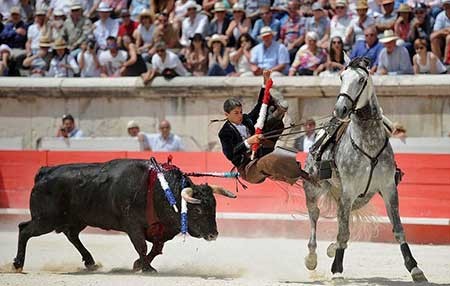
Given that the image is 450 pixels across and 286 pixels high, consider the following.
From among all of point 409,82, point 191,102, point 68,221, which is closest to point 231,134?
point 68,221

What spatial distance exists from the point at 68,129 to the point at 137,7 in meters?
2.23

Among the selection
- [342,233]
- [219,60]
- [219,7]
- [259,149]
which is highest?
[219,7]

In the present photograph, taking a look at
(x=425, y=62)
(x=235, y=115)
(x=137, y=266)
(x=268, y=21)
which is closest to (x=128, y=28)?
(x=268, y=21)

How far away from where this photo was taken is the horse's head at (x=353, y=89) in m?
8.48

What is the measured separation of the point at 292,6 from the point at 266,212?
3.10m

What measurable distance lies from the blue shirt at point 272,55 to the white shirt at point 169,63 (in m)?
1.17

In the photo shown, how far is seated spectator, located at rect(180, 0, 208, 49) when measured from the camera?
15.5 metres

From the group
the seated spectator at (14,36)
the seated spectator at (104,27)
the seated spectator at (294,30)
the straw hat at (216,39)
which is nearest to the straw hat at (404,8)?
the seated spectator at (294,30)

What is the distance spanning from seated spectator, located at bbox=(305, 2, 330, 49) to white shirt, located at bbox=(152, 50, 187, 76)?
1.88 metres

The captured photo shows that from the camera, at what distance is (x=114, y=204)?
9.82 meters

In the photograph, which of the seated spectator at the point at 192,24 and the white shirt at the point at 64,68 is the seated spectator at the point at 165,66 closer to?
the seated spectator at the point at 192,24

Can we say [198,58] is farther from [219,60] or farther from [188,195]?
[188,195]

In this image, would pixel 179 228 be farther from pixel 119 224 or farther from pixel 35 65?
pixel 35 65

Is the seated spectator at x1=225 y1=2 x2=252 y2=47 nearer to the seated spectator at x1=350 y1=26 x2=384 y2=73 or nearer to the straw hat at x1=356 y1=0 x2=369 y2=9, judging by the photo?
the straw hat at x1=356 y1=0 x2=369 y2=9
